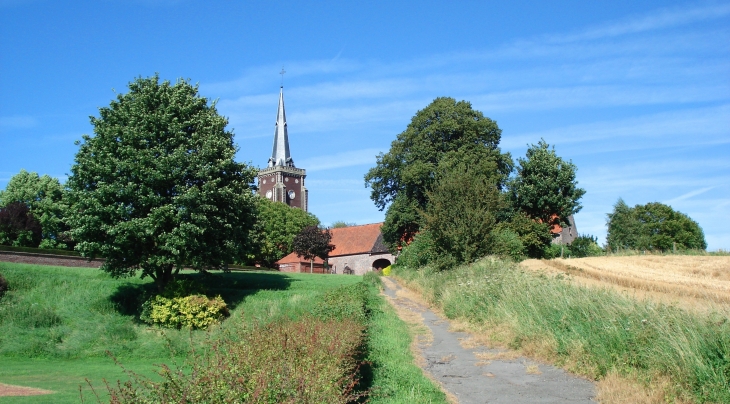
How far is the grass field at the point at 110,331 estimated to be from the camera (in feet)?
37.1

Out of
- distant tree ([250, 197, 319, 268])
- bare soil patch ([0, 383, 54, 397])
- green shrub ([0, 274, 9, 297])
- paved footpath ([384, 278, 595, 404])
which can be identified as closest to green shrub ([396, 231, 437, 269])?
paved footpath ([384, 278, 595, 404])

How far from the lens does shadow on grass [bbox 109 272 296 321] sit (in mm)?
26547

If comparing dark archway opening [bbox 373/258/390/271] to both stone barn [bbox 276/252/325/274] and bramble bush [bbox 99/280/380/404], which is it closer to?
stone barn [bbox 276/252/325/274]

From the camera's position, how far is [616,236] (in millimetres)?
76375

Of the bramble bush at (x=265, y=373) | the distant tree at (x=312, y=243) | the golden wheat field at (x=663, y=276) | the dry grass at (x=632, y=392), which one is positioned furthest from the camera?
the distant tree at (x=312, y=243)

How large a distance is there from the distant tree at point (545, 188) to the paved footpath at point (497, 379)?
31576 mm

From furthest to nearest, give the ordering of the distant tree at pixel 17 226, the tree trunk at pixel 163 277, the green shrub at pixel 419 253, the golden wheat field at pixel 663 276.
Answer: the distant tree at pixel 17 226 < the green shrub at pixel 419 253 < the tree trunk at pixel 163 277 < the golden wheat field at pixel 663 276

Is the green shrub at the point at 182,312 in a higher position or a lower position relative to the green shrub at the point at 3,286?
lower

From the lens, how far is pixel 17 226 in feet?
140

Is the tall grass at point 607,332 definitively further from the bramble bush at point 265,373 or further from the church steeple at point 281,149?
the church steeple at point 281,149

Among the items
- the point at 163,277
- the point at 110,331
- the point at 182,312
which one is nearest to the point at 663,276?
the point at 182,312

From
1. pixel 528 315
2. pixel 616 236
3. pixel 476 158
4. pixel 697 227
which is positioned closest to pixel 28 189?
pixel 476 158

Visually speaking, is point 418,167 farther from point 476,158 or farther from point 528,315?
point 528,315

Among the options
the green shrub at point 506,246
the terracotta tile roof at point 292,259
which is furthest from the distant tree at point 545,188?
the terracotta tile roof at point 292,259
